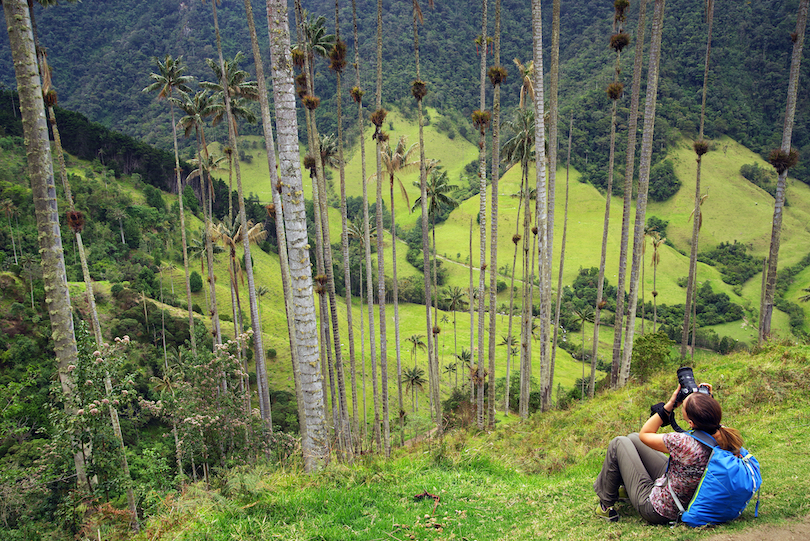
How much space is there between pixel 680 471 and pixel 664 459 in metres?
0.39

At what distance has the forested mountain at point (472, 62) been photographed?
413ft

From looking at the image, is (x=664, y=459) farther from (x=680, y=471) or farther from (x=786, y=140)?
(x=786, y=140)

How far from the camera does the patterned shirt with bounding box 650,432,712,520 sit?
13.2ft

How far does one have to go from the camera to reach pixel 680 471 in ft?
13.5

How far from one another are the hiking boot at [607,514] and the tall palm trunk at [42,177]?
898cm

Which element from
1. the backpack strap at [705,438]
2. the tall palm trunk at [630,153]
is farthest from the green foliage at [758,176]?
the backpack strap at [705,438]

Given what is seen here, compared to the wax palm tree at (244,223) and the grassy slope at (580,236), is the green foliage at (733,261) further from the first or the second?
the wax palm tree at (244,223)

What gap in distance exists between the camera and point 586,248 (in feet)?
349

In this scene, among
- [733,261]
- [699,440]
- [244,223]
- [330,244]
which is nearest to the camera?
[699,440]

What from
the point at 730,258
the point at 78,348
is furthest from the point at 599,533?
the point at 730,258

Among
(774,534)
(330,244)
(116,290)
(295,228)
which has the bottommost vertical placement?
(116,290)

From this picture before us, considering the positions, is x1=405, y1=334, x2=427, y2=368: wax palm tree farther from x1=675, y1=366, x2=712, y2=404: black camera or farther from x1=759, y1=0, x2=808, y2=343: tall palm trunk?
x1=675, y1=366, x2=712, y2=404: black camera

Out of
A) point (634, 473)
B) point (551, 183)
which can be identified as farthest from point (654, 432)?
point (551, 183)

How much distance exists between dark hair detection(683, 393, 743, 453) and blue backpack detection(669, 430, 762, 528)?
2.2 inches
